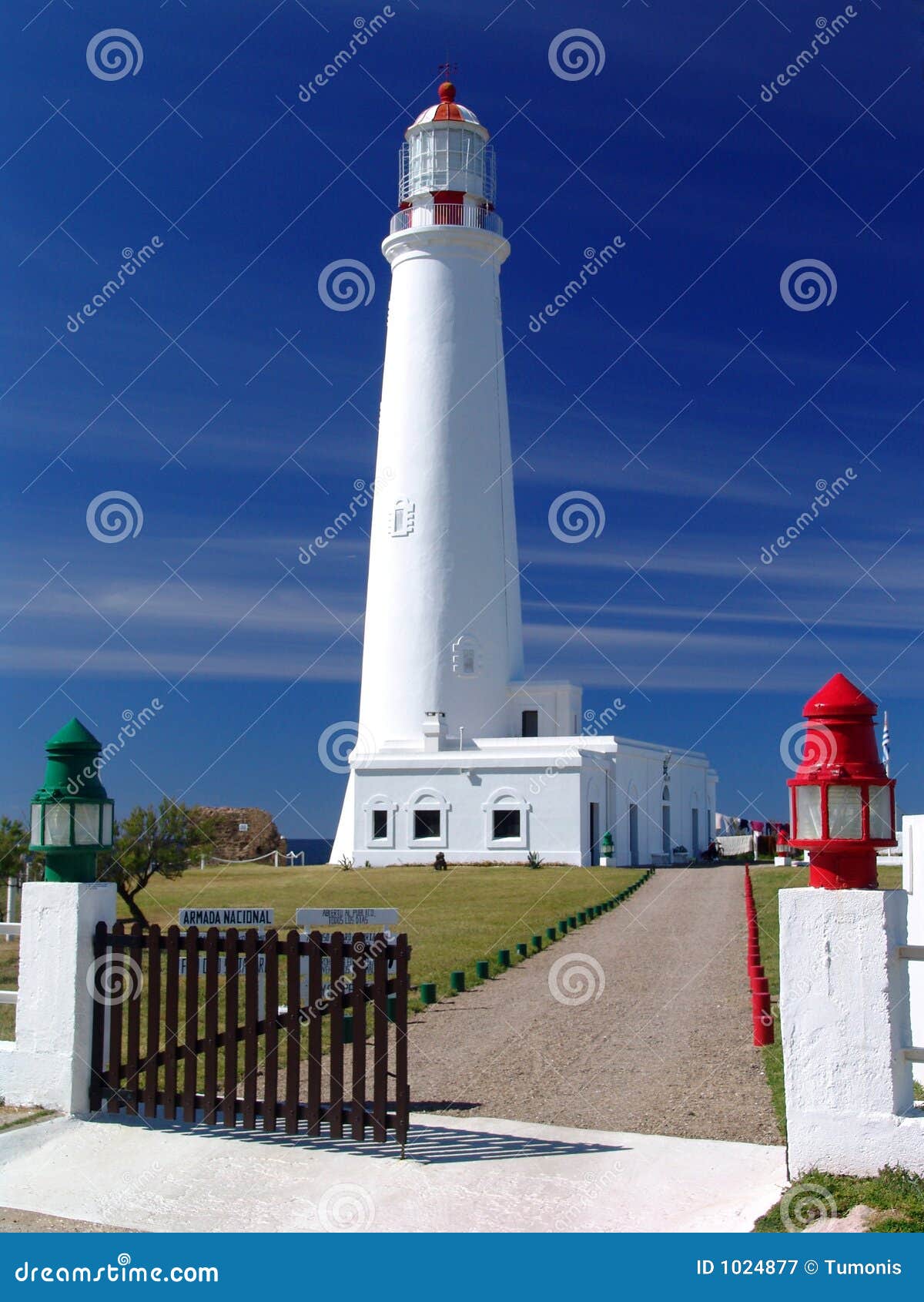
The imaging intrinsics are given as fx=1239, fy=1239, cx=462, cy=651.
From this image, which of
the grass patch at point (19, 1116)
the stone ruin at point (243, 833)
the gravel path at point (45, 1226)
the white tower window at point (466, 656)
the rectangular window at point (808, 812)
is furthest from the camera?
the stone ruin at point (243, 833)

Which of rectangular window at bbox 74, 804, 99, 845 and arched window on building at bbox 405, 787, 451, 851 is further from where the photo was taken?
arched window on building at bbox 405, 787, 451, 851

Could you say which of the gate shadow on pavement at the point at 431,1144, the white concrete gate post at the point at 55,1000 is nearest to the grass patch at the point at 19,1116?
the white concrete gate post at the point at 55,1000

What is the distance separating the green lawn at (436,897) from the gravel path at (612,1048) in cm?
127

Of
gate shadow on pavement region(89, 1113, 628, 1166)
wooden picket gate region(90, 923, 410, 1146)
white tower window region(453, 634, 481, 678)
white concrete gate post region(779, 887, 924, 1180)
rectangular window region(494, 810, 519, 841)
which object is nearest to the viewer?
white concrete gate post region(779, 887, 924, 1180)

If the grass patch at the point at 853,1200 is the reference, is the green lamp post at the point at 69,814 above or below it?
above

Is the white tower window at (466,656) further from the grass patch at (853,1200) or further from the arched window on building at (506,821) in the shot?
the grass patch at (853,1200)

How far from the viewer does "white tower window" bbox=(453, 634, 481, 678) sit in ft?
119

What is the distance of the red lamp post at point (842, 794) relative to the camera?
6621mm

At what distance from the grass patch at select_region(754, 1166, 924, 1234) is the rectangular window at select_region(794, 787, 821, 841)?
1706 mm

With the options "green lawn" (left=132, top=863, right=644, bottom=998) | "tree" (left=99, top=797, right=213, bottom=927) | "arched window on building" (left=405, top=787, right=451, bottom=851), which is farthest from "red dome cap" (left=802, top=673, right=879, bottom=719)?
"arched window on building" (left=405, top=787, right=451, bottom=851)

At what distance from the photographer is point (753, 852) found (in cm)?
4300

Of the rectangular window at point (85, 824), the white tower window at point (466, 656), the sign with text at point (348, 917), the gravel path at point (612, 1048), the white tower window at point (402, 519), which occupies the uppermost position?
the white tower window at point (402, 519)

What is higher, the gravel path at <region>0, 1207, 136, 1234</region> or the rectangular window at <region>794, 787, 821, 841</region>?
the rectangular window at <region>794, 787, 821, 841</region>

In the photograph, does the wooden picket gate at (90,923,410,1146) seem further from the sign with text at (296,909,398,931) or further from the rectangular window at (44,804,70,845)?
the rectangular window at (44,804,70,845)
